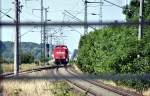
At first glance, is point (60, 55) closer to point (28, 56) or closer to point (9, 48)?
point (28, 56)

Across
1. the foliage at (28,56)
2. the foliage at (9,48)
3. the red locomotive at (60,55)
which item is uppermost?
the foliage at (9,48)

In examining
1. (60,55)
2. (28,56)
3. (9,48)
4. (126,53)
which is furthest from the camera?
(60,55)

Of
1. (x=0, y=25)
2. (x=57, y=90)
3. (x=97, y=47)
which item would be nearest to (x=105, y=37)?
(x=97, y=47)

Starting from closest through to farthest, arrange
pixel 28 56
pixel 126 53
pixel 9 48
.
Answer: pixel 9 48 → pixel 28 56 → pixel 126 53

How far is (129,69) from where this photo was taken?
1998cm

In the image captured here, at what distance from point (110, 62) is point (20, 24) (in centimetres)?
1999

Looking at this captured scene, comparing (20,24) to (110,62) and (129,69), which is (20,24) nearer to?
(129,69)

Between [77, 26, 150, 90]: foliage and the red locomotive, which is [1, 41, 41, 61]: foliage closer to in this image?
[77, 26, 150, 90]: foliage

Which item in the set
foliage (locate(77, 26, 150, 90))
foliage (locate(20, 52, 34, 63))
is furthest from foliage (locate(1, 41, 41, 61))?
foliage (locate(77, 26, 150, 90))

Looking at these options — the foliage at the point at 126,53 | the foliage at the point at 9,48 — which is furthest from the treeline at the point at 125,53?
the foliage at the point at 9,48

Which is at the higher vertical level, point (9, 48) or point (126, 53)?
point (9, 48)

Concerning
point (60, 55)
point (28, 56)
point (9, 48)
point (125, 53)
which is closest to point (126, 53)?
point (125, 53)

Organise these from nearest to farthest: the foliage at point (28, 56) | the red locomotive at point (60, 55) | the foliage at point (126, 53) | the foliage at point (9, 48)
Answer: the foliage at point (9, 48), the foliage at point (28, 56), the foliage at point (126, 53), the red locomotive at point (60, 55)

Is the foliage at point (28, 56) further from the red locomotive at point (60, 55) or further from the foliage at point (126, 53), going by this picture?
the red locomotive at point (60, 55)
